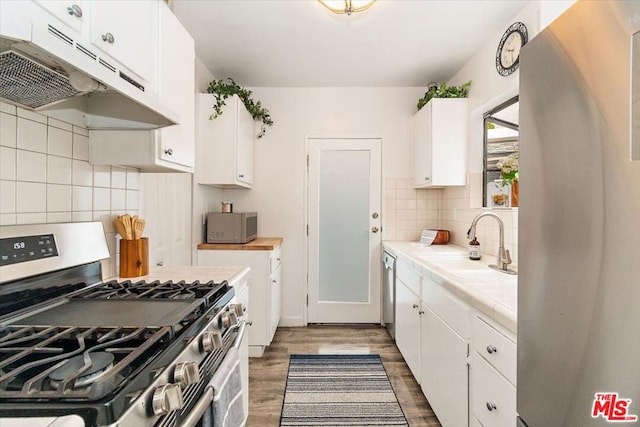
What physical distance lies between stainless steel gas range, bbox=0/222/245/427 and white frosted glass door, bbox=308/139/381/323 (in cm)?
211

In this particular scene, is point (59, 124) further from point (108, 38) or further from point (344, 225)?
point (344, 225)

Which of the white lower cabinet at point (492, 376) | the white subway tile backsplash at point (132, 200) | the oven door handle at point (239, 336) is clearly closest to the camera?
the white lower cabinet at point (492, 376)

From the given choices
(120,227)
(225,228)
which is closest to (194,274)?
(120,227)

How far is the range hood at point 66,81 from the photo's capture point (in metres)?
0.69

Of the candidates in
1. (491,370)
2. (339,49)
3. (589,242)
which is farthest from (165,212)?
(589,242)

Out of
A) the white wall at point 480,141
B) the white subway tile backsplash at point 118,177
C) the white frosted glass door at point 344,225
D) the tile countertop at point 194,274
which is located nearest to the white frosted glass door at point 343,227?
the white frosted glass door at point 344,225

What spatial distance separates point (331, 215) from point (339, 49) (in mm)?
1560

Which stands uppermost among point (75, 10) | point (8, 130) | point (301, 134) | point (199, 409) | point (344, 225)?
point (301, 134)

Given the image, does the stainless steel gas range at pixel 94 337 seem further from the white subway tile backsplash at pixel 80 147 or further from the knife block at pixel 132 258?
the white subway tile backsplash at pixel 80 147

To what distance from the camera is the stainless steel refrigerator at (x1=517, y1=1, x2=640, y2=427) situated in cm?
50

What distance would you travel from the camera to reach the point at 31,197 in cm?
109

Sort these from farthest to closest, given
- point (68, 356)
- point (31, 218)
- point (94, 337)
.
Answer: point (31, 218), point (94, 337), point (68, 356)

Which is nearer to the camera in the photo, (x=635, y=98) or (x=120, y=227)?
(x=635, y=98)

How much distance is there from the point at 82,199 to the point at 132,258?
333 millimetres
